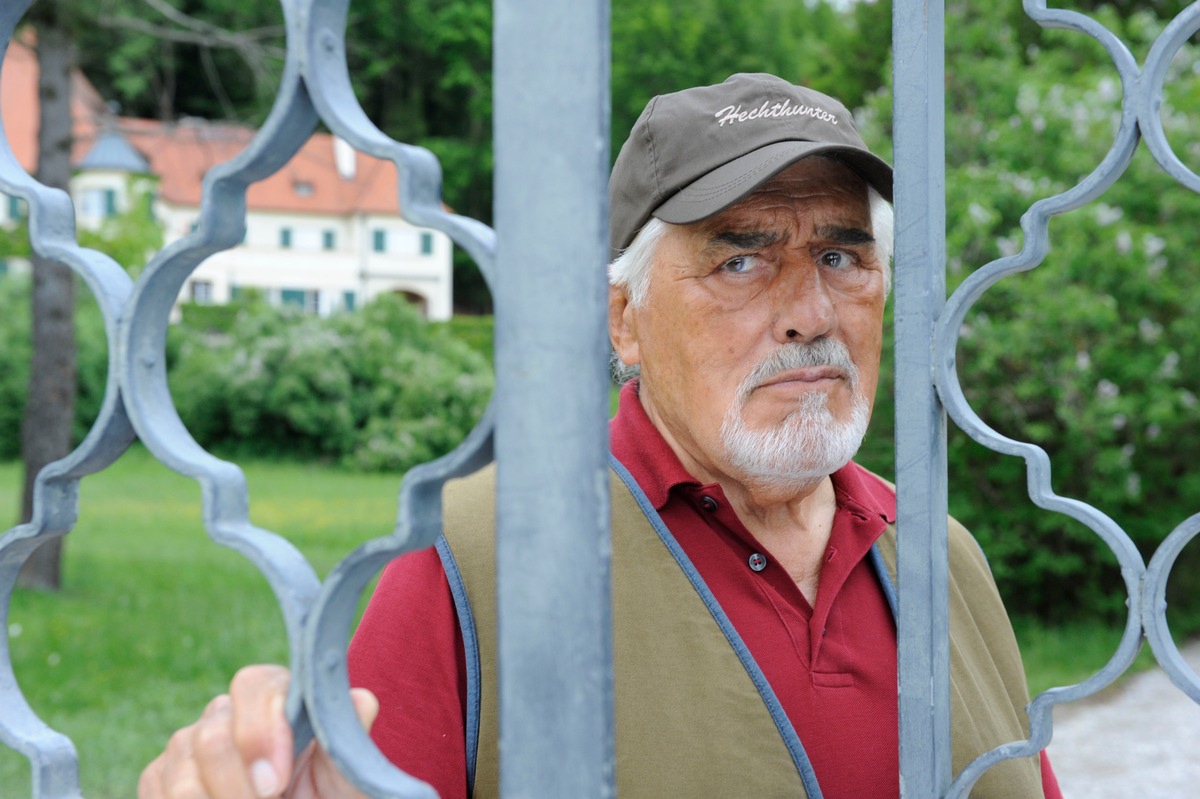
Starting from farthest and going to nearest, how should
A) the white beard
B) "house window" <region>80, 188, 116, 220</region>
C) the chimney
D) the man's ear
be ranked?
the chimney < "house window" <region>80, 188, 116, 220</region> < the man's ear < the white beard

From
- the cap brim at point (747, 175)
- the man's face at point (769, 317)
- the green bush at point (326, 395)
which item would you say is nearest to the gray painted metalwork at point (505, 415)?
the cap brim at point (747, 175)

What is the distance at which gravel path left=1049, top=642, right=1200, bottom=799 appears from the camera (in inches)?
201

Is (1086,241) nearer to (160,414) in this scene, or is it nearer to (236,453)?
(160,414)

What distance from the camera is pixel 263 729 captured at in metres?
0.94

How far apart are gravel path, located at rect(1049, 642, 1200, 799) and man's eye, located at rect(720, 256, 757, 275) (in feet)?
Answer: 11.7

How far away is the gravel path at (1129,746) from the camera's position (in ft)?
16.7

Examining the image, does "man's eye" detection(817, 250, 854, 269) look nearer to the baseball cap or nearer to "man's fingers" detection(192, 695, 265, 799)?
the baseball cap

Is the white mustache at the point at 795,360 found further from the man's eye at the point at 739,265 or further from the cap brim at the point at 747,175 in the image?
the cap brim at the point at 747,175

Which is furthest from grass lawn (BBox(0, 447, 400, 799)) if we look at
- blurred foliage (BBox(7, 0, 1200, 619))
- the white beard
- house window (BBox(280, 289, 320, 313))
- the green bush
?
house window (BBox(280, 289, 320, 313))

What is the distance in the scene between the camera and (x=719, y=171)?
6.06 ft

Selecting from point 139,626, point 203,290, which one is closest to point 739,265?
point 139,626

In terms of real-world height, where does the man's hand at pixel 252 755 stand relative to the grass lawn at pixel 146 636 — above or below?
above

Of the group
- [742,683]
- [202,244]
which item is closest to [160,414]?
[202,244]

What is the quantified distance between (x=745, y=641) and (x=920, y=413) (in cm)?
58
